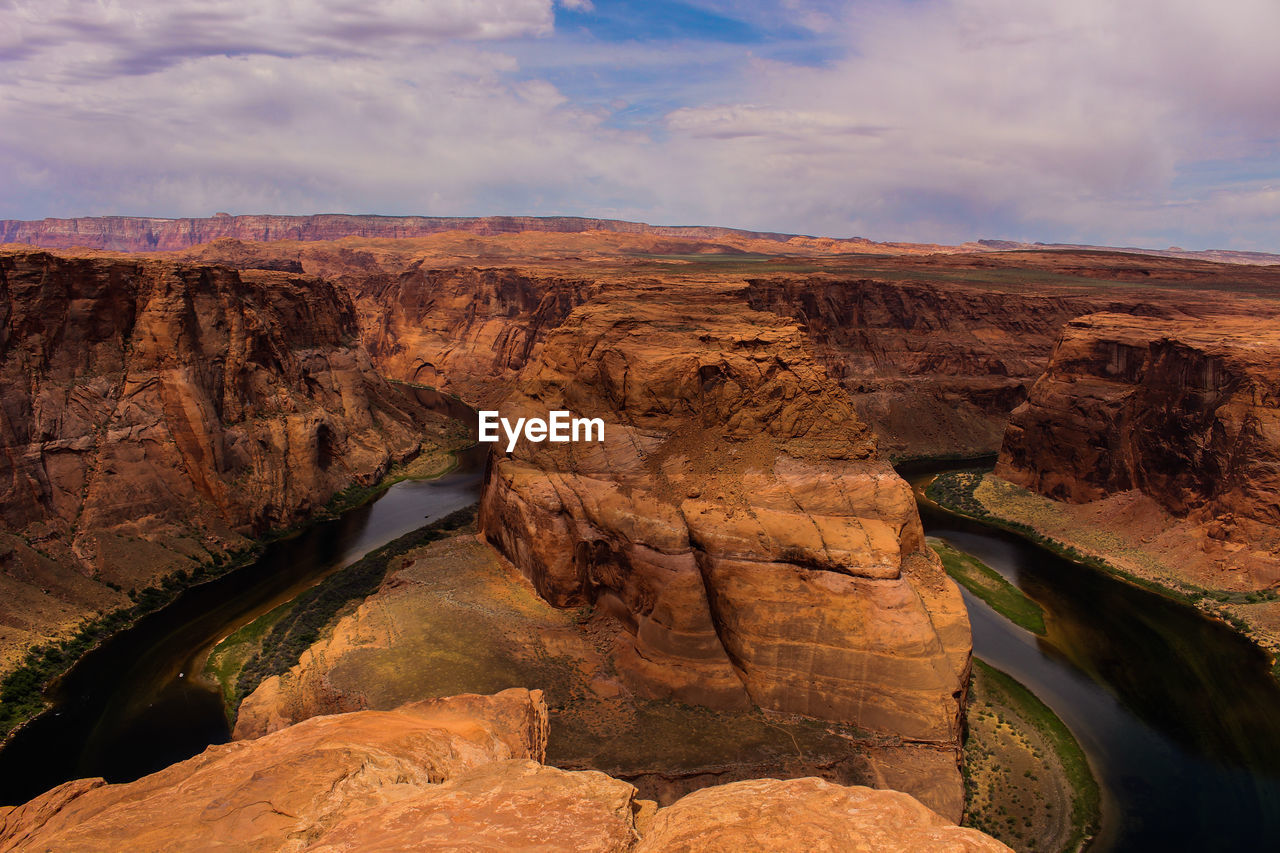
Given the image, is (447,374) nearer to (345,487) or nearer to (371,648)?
(345,487)

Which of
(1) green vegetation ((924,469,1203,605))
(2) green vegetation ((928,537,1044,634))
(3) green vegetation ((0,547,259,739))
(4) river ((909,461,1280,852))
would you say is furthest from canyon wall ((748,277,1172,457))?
(3) green vegetation ((0,547,259,739))

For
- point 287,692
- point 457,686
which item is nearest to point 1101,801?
point 457,686

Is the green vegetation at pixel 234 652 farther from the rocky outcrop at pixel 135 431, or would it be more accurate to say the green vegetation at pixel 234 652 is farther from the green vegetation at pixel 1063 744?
the green vegetation at pixel 1063 744

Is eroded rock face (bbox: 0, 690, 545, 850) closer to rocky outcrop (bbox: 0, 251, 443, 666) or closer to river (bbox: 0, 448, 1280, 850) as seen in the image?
river (bbox: 0, 448, 1280, 850)

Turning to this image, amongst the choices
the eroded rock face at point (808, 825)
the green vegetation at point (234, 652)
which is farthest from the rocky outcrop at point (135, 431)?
the eroded rock face at point (808, 825)

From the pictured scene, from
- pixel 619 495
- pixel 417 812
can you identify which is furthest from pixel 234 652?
pixel 417 812

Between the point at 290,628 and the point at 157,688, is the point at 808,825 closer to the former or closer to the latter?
the point at 290,628
